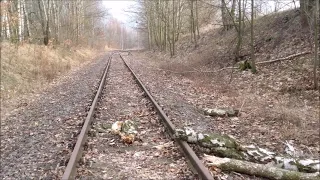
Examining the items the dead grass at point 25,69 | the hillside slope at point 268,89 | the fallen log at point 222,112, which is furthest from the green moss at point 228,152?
the dead grass at point 25,69

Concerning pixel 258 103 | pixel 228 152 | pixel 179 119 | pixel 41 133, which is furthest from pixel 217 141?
pixel 258 103

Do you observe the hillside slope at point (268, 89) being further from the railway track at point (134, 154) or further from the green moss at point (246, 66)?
the railway track at point (134, 154)

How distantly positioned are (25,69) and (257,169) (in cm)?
1304

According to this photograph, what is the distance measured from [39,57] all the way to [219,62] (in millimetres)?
10042

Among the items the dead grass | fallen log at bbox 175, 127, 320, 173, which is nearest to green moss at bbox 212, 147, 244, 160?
fallen log at bbox 175, 127, 320, 173

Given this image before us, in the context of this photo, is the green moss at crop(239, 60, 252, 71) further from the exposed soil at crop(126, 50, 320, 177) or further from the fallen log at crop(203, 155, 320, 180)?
the fallen log at crop(203, 155, 320, 180)

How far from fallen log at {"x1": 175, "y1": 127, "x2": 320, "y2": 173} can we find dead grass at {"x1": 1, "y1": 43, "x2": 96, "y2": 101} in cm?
793

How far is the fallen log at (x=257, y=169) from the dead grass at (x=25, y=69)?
8722 mm

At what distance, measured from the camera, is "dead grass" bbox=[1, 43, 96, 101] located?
39.1 ft

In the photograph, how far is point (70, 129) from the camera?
652 cm

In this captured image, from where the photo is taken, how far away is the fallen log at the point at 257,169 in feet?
13.0

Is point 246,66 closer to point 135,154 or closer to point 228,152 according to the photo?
point 228,152

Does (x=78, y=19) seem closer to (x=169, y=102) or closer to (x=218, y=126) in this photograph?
(x=169, y=102)

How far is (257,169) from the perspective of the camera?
414cm
